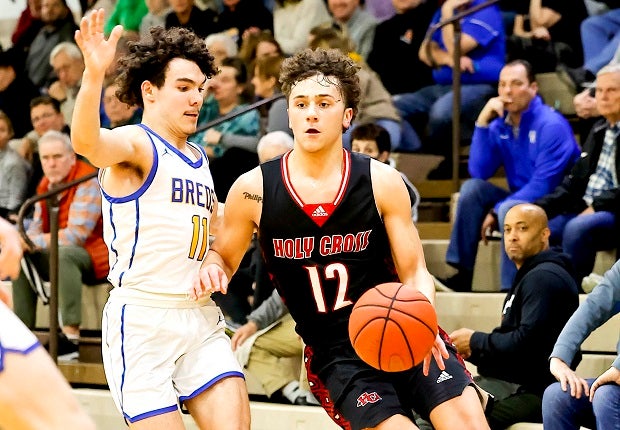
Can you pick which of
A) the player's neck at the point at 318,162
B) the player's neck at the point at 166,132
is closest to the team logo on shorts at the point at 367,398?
the player's neck at the point at 318,162

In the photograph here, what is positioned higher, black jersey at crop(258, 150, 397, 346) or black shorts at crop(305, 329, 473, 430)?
black jersey at crop(258, 150, 397, 346)

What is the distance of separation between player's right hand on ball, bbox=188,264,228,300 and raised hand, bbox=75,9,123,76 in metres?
0.84

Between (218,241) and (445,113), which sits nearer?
(218,241)

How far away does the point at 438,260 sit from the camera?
23.2 feet

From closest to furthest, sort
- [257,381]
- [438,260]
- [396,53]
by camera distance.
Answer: [257,381]
[438,260]
[396,53]

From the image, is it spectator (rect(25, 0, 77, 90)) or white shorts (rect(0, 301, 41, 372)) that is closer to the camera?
white shorts (rect(0, 301, 41, 372))

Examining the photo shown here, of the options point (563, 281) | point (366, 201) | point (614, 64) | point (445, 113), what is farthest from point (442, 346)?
point (445, 113)

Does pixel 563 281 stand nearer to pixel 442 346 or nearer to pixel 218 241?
pixel 442 346

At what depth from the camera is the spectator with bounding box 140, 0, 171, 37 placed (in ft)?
31.4

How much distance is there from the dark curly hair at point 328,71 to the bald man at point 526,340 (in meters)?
1.58

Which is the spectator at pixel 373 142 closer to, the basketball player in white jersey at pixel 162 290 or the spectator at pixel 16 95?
the basketball player in white jersey at pixel 162 290

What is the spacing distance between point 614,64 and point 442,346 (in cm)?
325

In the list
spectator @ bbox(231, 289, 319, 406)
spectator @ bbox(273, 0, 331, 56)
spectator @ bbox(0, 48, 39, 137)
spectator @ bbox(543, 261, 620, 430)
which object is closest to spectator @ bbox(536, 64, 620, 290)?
spectator @ bbox(543, 261, 620, 430)

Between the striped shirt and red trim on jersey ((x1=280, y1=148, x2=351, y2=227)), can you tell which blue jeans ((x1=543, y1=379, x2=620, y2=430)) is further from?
the striped shirt
